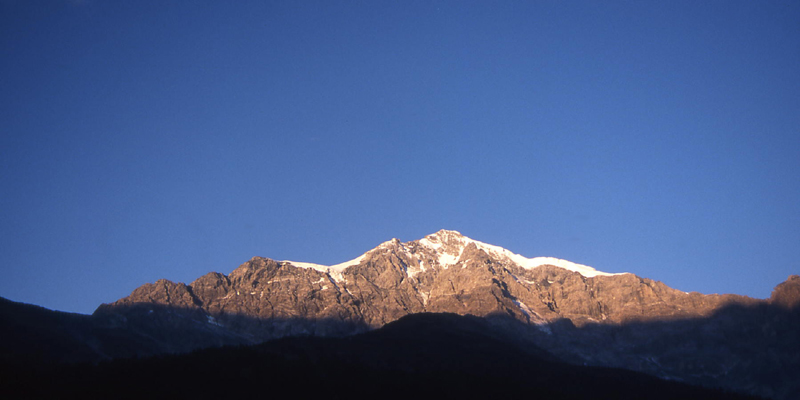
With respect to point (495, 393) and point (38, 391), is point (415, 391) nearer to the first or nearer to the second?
point (495, 393)

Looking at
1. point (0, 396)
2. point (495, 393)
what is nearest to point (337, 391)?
point (495, 393)

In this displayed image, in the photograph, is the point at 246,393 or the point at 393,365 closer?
the point at 246,393

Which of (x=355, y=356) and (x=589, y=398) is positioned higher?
(x=355, y=356)

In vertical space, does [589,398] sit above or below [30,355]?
below

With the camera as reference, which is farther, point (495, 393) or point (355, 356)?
point (355, 356)

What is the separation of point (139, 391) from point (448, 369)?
86.4 metres

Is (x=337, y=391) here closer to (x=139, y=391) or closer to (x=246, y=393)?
(x=246, y=393)

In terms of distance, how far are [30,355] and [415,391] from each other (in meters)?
108

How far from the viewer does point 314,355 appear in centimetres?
18950

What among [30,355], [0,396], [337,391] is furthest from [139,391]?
[30,355]

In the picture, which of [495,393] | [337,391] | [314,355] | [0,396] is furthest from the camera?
[314,355]

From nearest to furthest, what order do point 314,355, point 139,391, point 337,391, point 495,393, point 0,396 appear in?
point 0,396
point 139,391
point 337,391
point 495,393
point 314,355

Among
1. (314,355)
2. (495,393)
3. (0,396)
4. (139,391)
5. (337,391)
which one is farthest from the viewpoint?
(314,355)

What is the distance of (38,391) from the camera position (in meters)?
131
